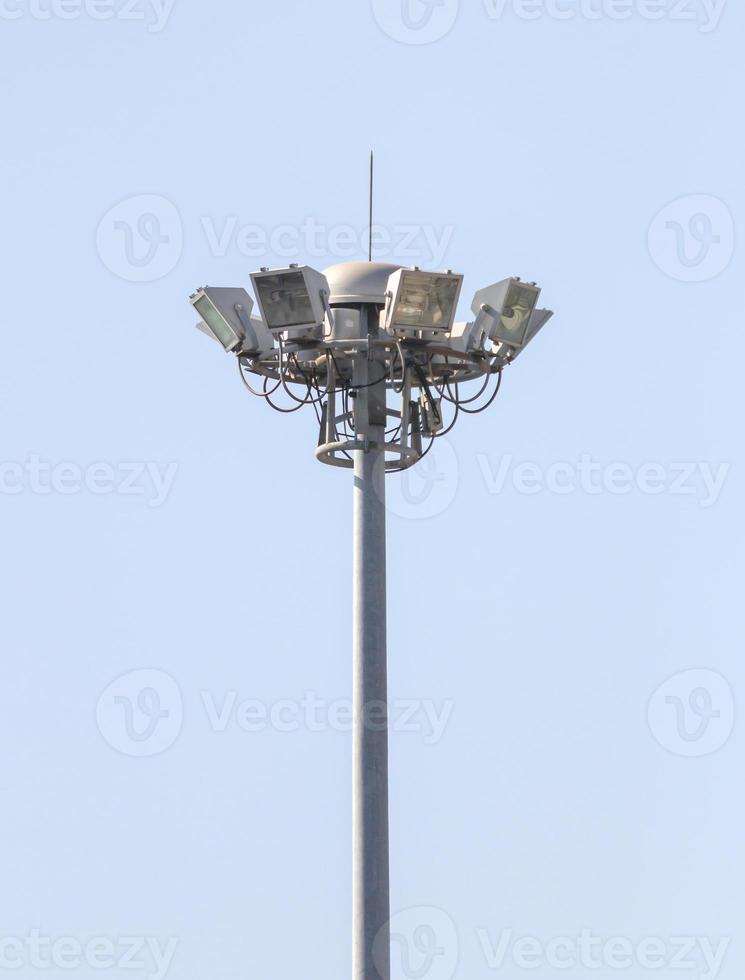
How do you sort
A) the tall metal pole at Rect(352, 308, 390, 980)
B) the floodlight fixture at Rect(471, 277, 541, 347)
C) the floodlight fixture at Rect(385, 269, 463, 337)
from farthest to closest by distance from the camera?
the floodlight fixture at Rect(471, 277, 541, 347), the floodlight fixture at Rect(385, 269, 463, 337), the tall metal pole at Rect(352, 308, 390, 980)

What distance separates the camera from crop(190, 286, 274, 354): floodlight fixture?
33.1 m

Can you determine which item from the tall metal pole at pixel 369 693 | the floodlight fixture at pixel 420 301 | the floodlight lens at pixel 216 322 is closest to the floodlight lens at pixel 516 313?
the floodlight fixture at pixel 420 301

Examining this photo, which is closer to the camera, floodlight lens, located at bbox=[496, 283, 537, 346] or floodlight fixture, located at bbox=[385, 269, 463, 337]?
floodlight fixture, located at bbox=[385, 269, 463, 337]

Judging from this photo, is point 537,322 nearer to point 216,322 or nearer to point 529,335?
point 529,335

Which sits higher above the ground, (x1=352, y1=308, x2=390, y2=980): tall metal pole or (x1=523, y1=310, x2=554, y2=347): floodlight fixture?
(x1=523, y1=310, x2=554, y2=347): floodlight fixture

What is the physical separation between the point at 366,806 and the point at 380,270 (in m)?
6.27

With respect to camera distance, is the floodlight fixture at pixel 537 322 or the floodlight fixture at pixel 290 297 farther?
the floodlight fixture at pixel 537 322

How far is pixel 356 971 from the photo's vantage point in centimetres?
3125

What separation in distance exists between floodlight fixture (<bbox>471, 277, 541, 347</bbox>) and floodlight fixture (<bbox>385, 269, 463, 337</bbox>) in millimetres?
781

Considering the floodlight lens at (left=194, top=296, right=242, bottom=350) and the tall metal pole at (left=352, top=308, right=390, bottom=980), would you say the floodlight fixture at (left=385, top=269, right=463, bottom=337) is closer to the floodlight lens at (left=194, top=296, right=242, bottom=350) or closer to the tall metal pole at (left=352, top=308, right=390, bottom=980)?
the tall metal pole at (left=352, top=308, right=390, bottom=980)

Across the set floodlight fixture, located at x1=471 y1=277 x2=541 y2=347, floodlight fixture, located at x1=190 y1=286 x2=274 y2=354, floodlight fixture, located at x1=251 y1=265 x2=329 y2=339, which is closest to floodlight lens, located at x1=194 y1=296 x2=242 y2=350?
floodlight fixture, located at x1=190 y1=286 x2=274 y2=354

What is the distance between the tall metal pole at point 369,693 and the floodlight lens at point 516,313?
1.51m

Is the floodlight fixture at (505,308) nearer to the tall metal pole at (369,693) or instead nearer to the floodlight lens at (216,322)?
the tall metal pole at (369,693)

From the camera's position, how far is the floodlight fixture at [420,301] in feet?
104
